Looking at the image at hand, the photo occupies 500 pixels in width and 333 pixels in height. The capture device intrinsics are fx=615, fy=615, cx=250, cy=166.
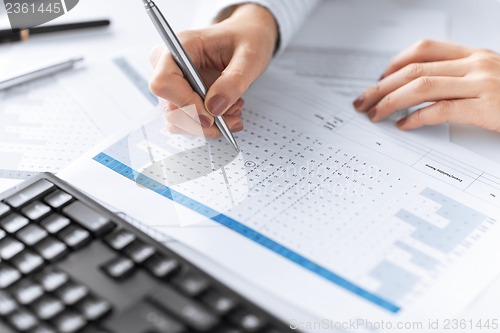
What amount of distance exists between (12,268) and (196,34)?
0.33 metres

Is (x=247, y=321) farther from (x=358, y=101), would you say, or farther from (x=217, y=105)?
(x=358, y=101)

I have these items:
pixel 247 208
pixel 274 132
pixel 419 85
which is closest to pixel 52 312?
pixel 247 208

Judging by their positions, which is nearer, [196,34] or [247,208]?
[247,208]

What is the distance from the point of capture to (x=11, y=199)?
47cm

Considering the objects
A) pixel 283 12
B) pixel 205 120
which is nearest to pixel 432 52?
pixel 283 12

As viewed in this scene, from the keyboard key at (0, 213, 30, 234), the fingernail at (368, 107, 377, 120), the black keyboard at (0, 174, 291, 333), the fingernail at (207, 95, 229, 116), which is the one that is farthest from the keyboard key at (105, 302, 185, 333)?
the fingernail at (368, 107, 377, 120)

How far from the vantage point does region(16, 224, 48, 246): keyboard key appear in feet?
1.42

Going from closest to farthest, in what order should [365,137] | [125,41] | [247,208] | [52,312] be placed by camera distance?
[52,312] → [247,208] → [365,137] → [125,41]

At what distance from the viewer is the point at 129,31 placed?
31.5 inches

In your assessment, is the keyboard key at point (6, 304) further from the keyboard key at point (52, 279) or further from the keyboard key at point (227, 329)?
the keyboard key at point (227, 329)

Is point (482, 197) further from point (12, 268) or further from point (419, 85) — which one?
point (12, 268)

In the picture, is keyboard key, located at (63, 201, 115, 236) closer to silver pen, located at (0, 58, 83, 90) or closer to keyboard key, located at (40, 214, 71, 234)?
keyboard key, located at (40, 214, 71, 234)

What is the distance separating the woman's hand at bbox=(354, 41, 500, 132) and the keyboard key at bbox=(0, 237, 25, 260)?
1.25ft

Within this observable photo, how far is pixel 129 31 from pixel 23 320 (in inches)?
19.7
